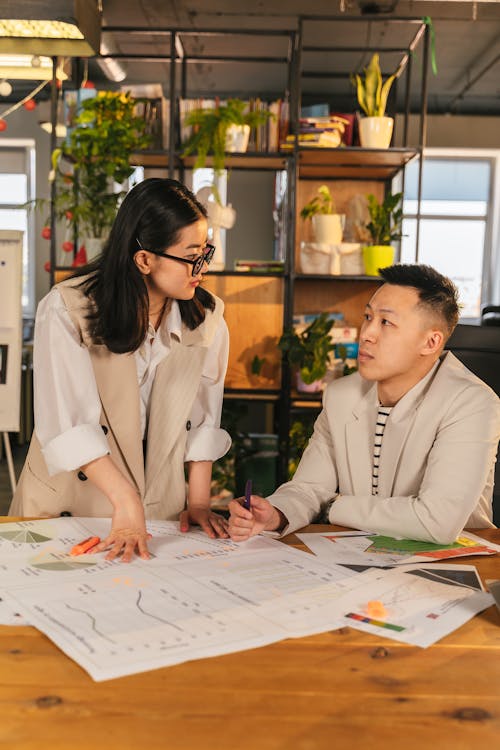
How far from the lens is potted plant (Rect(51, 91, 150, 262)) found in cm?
374

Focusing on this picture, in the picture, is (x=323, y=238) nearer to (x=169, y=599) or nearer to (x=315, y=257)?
(x=315, y=257)

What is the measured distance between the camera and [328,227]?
3.92 metres

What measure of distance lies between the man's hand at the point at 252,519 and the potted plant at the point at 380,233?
8.33 feet

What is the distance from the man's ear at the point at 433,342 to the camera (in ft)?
6.01

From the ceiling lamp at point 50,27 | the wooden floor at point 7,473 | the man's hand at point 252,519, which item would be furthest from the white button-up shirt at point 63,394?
the wooden floor at point 7,473

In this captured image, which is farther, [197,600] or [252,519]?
[252,519]

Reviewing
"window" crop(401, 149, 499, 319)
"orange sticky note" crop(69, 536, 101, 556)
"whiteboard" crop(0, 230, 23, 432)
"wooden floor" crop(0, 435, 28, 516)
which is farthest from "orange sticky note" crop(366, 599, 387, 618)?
"window" crop(401, 149, 499, 319)

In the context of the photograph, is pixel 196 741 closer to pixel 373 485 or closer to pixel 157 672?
pixel 157 672

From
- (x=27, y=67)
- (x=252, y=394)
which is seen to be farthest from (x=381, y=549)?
(x=27, y=67)

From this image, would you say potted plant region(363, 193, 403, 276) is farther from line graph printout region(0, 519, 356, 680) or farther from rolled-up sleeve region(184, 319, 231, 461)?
line graph printout region(0, 519, 356, 680)

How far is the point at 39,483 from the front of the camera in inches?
68.1

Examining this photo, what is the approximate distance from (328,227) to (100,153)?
1.17 meters

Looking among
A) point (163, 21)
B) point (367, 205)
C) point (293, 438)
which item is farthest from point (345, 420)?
point (163, 21)

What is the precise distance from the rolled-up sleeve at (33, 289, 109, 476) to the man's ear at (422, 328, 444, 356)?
768mm
